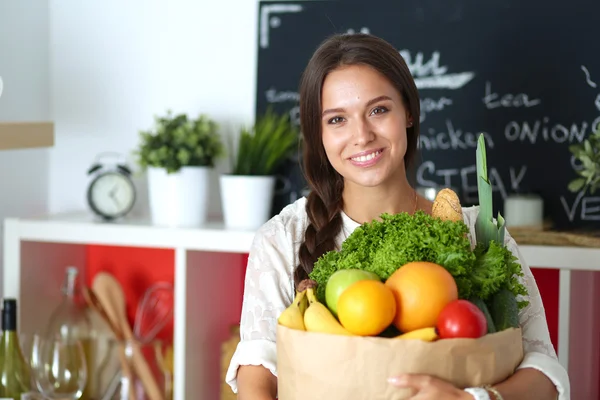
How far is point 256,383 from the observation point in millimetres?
1306

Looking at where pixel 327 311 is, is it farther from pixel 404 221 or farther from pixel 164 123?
pixel 164 123

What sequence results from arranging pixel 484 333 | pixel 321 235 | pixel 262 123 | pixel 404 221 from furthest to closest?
1. pixel 262 123
2. pixel 321 235
3. pixel 404 221
4. pixel 484 333

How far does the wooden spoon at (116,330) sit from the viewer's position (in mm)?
2373

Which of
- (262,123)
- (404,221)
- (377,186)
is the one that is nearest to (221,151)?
(262,123)

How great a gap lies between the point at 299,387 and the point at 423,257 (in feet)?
0.73

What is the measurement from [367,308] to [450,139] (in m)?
1.33

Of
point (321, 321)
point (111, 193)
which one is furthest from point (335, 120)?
point (111, 193)

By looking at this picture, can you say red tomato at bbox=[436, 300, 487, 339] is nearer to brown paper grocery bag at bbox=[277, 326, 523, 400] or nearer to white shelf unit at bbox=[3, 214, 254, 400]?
brown paper grocery bag at bbox=[277, 326, 523, 400]

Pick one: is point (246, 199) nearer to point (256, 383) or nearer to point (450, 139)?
point (450, 139)

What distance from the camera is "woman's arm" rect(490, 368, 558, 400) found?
1062 mm

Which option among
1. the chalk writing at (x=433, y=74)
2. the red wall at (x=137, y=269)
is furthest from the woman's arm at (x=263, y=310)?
the red wall at (x=137, y=269)

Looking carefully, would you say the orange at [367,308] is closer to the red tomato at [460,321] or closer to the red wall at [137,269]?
the red tomato at [460,321]

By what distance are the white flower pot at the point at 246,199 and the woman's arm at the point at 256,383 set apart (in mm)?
876

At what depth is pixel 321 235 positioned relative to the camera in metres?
1.50
